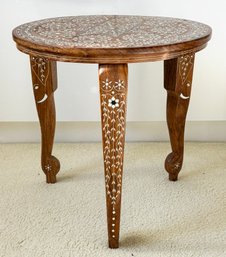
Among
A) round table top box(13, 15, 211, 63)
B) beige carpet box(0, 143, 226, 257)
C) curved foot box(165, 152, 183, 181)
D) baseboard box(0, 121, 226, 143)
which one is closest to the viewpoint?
round table top box(13, 15, 211, 63)

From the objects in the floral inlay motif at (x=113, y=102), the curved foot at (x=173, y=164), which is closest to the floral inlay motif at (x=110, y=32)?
the floral inlay motif at (x=113, y=102)

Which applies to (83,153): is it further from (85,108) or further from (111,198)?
(111,198)

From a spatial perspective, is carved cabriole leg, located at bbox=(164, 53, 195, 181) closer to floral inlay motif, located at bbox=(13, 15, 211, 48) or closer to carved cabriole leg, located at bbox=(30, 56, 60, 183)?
floral inlay motif, located at bbox=(13, 15, 211, 48)

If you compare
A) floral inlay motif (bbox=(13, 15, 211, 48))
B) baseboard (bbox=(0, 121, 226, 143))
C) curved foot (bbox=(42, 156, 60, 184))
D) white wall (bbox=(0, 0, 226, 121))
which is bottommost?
baseboard (bbox=(0, 121, 226, 143))

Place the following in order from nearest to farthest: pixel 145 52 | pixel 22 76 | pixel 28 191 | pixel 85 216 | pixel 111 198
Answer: pixel 145 52 < pixel 111 198 < pixel 85 216 < pixel 28 191 < pixel 22 76


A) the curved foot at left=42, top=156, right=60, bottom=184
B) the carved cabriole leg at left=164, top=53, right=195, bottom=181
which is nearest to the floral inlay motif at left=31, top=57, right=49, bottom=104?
the curved foot at left=42, top=156, right=60, bottom=184

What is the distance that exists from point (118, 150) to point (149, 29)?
286 millimetres

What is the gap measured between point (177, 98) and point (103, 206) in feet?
1.07

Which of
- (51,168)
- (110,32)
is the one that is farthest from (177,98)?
(51,168)

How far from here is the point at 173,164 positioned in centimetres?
116

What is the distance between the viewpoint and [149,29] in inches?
37.4

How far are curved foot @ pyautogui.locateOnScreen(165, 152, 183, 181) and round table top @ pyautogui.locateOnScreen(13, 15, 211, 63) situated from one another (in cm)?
35

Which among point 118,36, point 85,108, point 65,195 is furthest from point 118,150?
point 85,108

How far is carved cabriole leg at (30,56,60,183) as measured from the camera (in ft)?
3.24
